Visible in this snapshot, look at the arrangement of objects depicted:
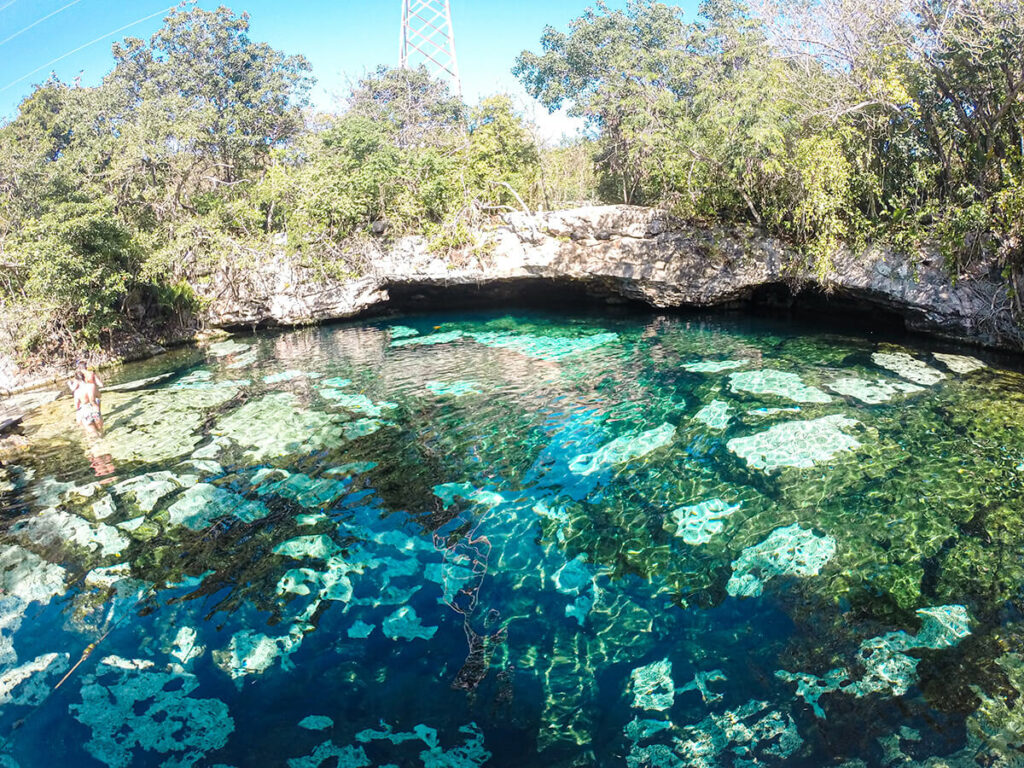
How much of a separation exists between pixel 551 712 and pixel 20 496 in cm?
723

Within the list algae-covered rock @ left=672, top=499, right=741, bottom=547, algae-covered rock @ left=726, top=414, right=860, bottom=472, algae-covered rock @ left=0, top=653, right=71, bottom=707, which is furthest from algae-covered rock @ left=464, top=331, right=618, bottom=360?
algae-covered rock @ left=0, top=653, right=71, bottom=707

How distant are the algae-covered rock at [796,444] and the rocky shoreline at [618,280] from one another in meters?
4.86

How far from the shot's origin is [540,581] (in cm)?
490

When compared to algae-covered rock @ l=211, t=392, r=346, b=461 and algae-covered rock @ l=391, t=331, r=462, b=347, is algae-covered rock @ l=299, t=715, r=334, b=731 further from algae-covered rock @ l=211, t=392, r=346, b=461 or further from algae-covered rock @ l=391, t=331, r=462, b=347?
algae-covered rock @ l=391, t=331, r=462, b=347

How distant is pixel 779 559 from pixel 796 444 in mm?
2363

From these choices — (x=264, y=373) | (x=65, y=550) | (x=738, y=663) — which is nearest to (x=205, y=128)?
(x=264, y=373)

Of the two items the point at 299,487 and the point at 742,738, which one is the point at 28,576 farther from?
the point at 742,738

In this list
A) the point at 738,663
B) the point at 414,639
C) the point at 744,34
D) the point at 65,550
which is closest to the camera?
the point at 738,663

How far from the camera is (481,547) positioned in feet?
17.7

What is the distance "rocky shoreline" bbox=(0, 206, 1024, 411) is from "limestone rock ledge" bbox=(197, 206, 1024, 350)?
0.08ft

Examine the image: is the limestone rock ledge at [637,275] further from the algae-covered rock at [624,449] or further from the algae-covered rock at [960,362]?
the algae-covered rock at [624,449]

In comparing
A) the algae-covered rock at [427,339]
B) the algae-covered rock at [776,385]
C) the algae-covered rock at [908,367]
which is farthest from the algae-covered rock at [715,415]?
the algae-covered rock at [427,339]

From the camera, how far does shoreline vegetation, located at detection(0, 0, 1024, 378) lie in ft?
31.8

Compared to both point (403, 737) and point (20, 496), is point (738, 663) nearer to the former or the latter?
point (403, 737)
